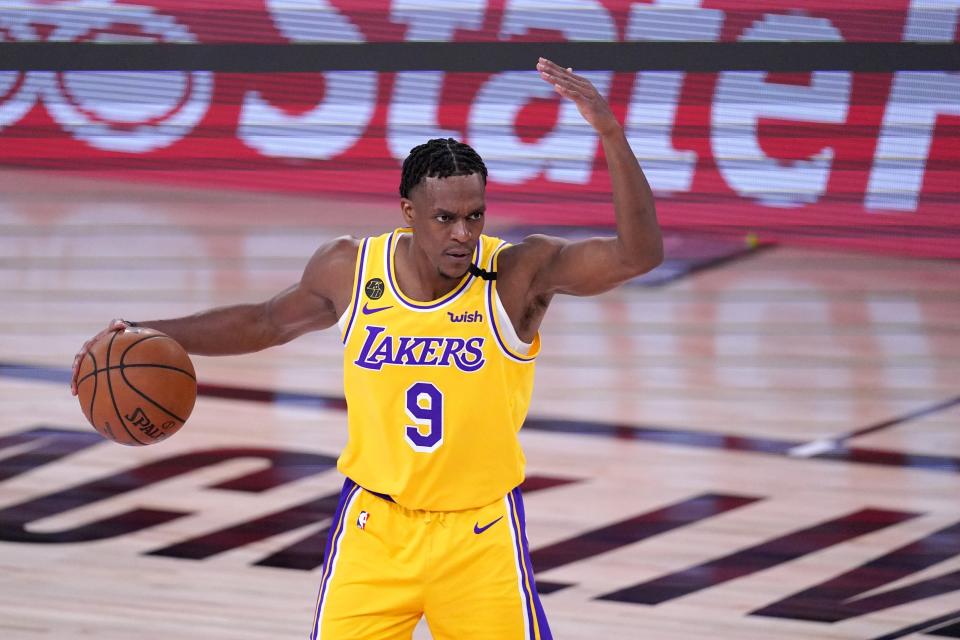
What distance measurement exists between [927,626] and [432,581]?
7.93ft

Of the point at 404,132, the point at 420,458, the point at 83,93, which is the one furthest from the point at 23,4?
the point at 420,458

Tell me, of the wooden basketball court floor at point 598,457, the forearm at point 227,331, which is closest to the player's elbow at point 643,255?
the forearm at point 227,331

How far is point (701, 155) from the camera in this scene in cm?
764

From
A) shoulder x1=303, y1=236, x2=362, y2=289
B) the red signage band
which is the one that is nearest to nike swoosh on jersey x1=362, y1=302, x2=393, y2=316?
shoulder x1=303, y1=236, x2=362, y2=289

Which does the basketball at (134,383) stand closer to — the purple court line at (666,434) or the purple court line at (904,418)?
the purple court line at (666,434)

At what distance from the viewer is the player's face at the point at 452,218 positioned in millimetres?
3469

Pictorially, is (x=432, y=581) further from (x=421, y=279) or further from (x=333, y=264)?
(x=333, y=264)

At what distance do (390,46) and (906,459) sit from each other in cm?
337

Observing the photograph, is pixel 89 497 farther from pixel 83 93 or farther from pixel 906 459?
pixel 906 459

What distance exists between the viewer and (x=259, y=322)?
3904 mm

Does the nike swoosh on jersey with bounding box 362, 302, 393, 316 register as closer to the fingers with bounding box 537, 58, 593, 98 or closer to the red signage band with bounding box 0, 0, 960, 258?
the fingers with bounding box 537, 58, 593, 98

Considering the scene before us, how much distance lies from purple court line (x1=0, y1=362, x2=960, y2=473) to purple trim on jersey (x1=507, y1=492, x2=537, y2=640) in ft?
11.7

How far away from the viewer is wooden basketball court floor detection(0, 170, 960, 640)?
17.6ft

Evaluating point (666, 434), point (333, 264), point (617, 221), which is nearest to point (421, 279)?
point (333, 264)
